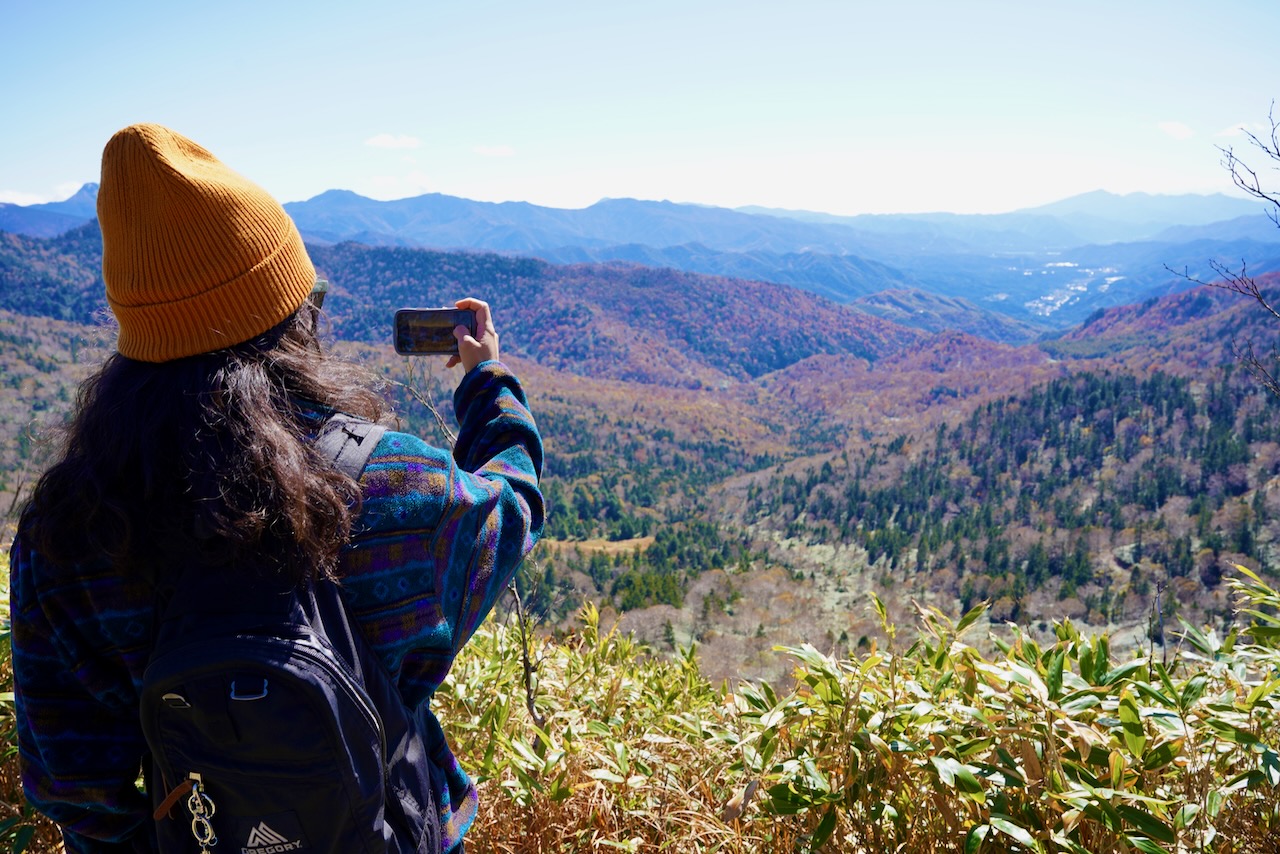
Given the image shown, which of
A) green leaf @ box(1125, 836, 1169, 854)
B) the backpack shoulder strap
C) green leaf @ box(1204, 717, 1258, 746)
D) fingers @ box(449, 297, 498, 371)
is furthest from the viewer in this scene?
fingers @ box(449, 297, 498, 371)

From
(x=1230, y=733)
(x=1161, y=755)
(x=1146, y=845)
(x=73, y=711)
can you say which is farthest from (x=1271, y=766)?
(x=73, y=711)

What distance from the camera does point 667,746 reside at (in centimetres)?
183

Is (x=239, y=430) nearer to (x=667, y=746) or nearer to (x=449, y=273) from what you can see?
(x=667, y=746)

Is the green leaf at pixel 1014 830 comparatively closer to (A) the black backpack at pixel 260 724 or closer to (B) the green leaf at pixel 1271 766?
(B) the green leaf at pixel 1271 766

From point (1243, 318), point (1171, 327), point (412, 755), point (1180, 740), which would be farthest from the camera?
point (1171, 327)

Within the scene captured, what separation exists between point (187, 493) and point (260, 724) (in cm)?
23

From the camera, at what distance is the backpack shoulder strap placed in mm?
836

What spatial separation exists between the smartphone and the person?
430mm

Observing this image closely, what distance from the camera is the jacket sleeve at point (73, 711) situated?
811 millimetres

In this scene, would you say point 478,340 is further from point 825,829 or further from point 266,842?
point 825,829

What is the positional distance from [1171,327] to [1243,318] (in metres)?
36.6

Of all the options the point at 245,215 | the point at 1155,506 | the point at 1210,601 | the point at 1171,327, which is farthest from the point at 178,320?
the point at 1171,327

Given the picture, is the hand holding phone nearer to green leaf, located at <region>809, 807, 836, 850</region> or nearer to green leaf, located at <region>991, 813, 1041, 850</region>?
green leaf, located at <region>809, 807, 836, 850</region>

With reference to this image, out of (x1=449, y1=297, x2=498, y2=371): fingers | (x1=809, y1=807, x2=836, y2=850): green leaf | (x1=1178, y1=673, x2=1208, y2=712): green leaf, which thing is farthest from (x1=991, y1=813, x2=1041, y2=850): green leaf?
(x1=449, y1=297, x2=498, y2=371): fingers
